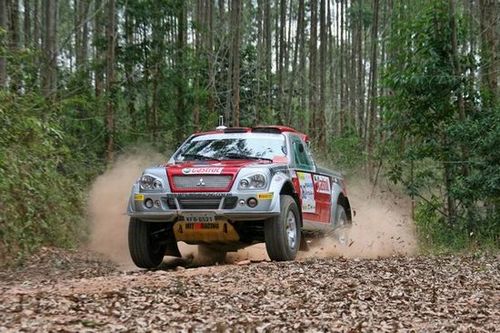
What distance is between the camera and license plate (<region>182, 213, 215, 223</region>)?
8.22 meters

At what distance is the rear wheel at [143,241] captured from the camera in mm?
8570

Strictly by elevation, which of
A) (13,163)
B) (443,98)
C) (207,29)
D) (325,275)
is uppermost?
(207,29)

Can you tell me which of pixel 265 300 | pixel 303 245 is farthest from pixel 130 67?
pixel 265 300

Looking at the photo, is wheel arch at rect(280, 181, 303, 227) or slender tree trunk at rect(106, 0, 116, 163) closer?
wheel arch at rect(280, 181, 303, 227)

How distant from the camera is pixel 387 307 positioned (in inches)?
228

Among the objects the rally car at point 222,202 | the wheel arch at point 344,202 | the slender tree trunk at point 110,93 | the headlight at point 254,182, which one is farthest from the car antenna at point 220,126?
the slender tree trunk at point 110,93

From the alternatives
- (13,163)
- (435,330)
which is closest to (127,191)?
(13,163)

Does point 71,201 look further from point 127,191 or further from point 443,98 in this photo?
point 443,98

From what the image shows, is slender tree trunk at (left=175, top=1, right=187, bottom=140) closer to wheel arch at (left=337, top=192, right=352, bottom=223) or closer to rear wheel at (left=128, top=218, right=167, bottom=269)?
wheel arch at (left=337, top=192, right=352, bottom=223)

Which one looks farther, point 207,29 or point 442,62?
point 207,29

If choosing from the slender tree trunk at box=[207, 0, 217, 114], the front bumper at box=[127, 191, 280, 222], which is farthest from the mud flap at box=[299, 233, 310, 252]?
the slender tree trunk at box=[207, 0, 217, 114]

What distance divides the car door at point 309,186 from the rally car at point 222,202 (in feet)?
0.13

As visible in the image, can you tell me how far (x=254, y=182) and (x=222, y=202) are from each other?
471mm

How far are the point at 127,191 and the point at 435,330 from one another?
8032 millimetres
